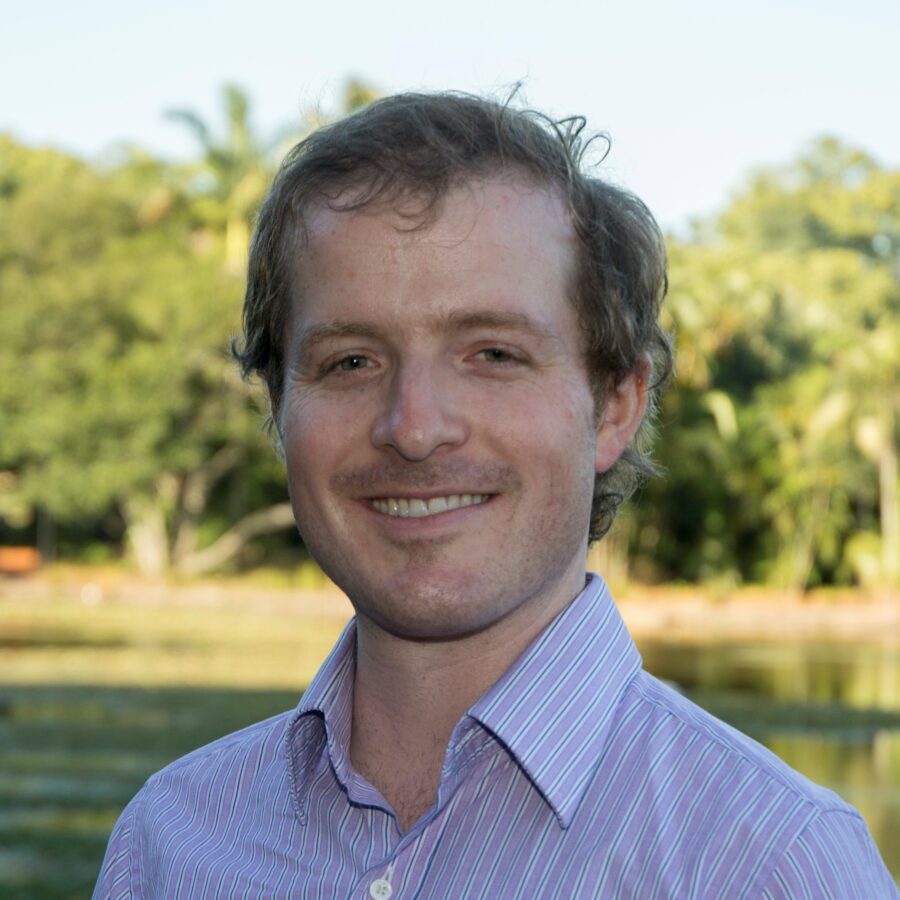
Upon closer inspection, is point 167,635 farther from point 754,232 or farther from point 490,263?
point 754,232

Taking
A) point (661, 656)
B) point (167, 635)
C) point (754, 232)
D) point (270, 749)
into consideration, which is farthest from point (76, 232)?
point (754, 232)

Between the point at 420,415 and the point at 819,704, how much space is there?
15654mm

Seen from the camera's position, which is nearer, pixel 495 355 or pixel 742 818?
pixel 742 818

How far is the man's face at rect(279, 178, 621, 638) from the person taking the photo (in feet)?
6.30

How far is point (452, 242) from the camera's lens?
1929mm

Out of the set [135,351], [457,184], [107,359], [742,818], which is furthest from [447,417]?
[107,359]

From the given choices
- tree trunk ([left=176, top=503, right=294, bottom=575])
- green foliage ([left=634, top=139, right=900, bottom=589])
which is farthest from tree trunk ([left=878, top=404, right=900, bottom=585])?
tree trunk ([left=176, top=503, right=294, bottom=575])

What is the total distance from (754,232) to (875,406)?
3558cm

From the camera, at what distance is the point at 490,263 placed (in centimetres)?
193

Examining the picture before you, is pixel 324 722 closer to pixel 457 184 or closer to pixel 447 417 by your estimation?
pixel 447 417

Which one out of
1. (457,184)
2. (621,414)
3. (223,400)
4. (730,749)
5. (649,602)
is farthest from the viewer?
(223,400)

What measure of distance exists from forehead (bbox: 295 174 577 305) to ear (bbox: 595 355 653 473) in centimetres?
24

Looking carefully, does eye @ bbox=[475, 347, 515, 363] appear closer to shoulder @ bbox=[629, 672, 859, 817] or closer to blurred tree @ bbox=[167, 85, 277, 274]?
shoulder @ bbox=[629, 672, 859, 817]

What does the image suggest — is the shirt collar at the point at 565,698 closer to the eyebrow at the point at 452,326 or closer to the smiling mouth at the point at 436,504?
the smiling mouth at the point at 436,504
